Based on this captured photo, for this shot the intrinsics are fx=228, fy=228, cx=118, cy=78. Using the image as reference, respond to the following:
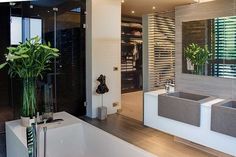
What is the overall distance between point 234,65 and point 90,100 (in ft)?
10.1

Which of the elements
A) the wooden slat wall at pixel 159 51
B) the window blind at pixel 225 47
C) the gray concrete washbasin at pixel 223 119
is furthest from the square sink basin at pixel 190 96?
the wooden slat wall at pixel 159 51

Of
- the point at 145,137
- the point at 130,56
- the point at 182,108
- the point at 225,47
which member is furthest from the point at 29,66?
the point at 130,56

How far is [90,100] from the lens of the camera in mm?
5238

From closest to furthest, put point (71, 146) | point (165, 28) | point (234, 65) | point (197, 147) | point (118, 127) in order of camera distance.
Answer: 1. point (71, 146)
2. point (234, 65)
3. point (197, 147)
4. point (118, 127)
5. point (165, 28)

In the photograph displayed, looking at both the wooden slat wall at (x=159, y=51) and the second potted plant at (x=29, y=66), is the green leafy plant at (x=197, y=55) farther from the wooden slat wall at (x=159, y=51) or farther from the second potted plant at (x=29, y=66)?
the wooden slat wall at (x=159, y=51)

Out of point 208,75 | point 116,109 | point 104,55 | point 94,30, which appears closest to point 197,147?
point 208,75

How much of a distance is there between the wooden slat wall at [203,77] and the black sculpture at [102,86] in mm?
1658

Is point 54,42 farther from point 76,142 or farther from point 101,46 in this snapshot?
point 76,142

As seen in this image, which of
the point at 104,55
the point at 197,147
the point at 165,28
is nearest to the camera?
the point at 197,147

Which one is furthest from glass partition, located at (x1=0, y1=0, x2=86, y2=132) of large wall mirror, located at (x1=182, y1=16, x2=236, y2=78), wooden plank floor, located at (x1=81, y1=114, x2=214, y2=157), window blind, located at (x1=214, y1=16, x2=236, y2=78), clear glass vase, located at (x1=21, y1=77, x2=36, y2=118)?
window blind, located at (x1=214, y1=16, x2=236, y2=78)

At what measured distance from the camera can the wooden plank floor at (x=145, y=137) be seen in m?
3.47

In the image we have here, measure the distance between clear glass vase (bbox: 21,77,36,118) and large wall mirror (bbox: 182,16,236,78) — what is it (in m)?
2.63

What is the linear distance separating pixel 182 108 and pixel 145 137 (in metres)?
0.99

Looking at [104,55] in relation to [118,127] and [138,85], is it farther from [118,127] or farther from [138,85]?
[138,85]
